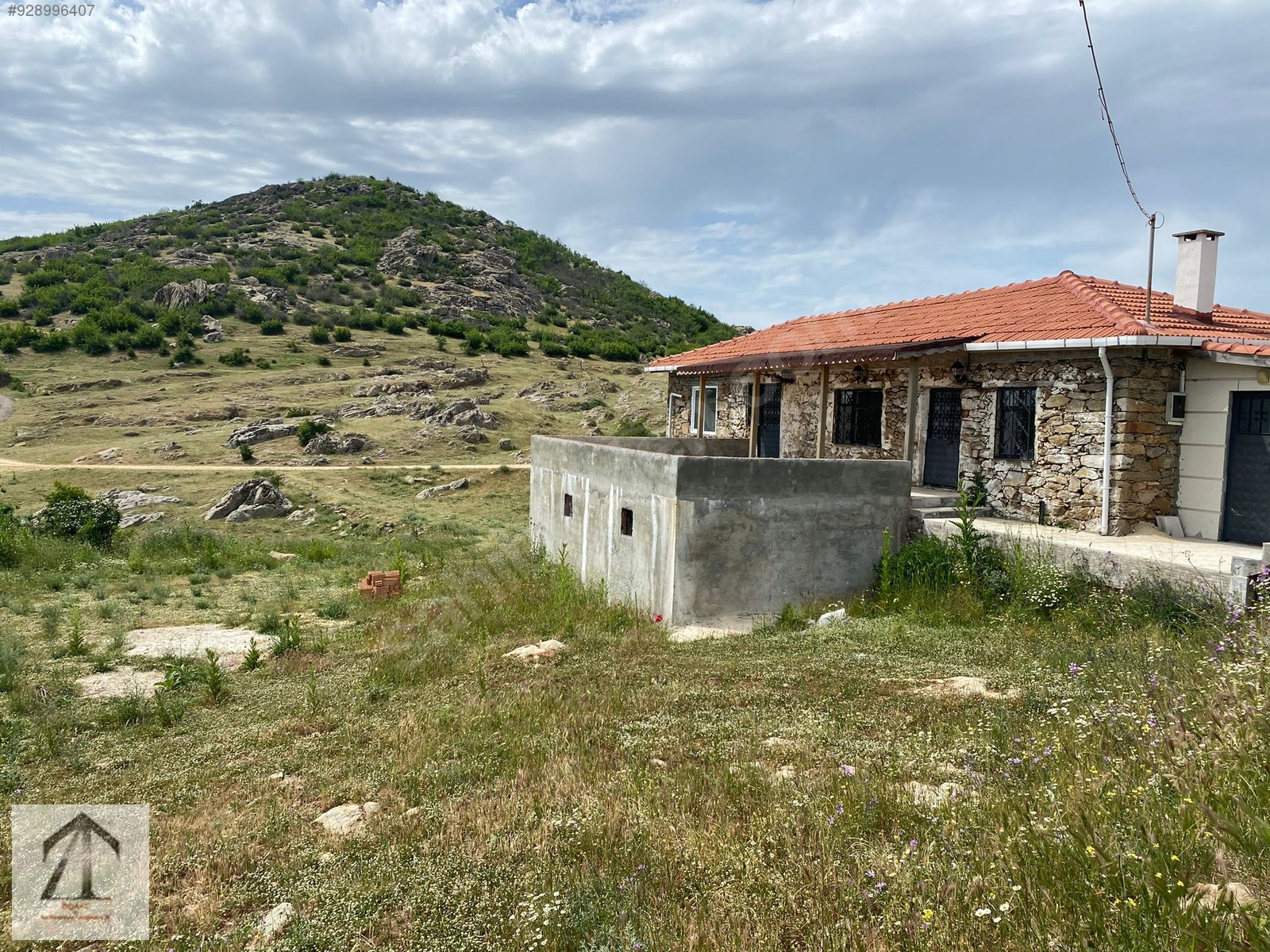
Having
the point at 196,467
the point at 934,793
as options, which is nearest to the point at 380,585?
the point at 934,793

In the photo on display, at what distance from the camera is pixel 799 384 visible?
696 inches

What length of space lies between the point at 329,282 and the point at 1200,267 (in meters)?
58.7

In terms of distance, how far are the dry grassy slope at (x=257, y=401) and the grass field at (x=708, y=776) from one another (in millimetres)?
23524

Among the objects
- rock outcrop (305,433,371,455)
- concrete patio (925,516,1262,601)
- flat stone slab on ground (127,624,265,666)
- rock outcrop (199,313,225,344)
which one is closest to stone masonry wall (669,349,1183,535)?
concrete patio (925,516,1262,601)

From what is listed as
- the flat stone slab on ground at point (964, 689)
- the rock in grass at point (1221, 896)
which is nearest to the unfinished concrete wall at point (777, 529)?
the flat stone slab on ground at point (964, 689)

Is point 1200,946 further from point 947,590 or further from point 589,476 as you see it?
point 589,476

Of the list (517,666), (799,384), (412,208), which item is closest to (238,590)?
(517,666)

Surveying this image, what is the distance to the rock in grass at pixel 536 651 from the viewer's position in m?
8.95

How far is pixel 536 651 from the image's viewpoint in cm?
919

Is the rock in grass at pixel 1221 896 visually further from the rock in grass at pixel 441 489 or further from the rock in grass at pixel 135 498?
the rock in grass at pixel 135 498

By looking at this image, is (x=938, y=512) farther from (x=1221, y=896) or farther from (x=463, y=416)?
(x=463, y=416)

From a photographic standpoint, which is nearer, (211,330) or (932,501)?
(932,501)

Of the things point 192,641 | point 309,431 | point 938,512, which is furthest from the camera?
point 309,431

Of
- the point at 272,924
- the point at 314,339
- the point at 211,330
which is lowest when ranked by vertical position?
the point at 272,924
